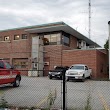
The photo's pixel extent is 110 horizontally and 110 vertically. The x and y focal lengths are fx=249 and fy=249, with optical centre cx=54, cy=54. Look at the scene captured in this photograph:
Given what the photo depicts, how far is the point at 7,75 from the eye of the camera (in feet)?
53.2

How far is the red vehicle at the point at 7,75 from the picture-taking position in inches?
609

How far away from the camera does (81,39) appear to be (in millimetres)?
46281

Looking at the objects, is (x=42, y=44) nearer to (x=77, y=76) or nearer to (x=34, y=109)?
(x=77, y=76)

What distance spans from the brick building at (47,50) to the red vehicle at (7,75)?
18.2 metres

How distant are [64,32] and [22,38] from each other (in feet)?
23.8

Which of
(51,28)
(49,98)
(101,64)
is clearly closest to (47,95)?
(49,98)

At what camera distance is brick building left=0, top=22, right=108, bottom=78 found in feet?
116

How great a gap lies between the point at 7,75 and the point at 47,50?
22148 millimetres

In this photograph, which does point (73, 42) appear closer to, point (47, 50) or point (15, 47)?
point (47, 50)

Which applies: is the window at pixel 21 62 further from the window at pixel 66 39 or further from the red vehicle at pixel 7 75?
the red vehicle at pixel 7 75

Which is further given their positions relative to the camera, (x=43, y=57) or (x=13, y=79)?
(x=43, y=57)

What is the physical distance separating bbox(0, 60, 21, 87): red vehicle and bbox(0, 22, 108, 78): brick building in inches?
718

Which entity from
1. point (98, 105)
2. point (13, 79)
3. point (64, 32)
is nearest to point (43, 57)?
point (64, 32)

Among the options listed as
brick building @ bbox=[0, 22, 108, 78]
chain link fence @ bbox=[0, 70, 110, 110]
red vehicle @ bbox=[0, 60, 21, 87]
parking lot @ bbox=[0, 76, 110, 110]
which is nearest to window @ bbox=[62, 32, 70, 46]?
brick building @ bbox=[0, 22, 108, 78]
